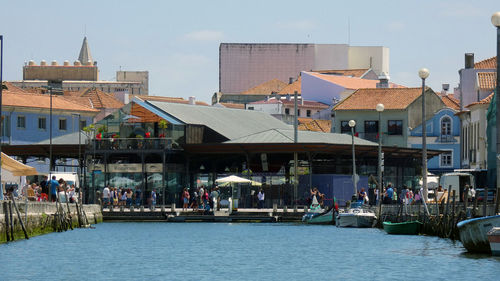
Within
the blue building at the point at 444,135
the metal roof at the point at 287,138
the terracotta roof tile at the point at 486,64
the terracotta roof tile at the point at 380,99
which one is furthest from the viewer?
the terracotta roof tile at the point at 380,99

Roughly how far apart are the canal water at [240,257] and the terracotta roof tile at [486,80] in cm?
3382

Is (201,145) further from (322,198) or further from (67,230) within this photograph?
(67,230)

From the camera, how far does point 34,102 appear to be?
120000 mm

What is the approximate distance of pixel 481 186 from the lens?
3425 inches

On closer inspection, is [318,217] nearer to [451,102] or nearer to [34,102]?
[34,102]

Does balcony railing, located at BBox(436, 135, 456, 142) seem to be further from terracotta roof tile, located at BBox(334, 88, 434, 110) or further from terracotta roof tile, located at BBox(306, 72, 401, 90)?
terracotta roof tile, located at BBox(306, 72, 401, 90)

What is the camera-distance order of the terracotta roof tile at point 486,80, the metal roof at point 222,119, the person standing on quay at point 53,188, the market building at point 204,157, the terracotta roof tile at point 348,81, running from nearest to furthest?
1. the person standing on quay at point 53,188
2. the market building at point 204,157
3. the metal roof at point 222,119
4. the terracotta roof tile at point 486,80
5. the terracotta roof tile at point 348,81

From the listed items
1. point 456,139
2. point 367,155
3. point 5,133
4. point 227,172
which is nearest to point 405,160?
point 367,155

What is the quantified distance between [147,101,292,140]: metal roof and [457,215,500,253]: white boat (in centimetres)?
5069

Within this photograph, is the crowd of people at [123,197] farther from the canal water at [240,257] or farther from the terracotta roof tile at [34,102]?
the terracotta roof tile at [34,102]

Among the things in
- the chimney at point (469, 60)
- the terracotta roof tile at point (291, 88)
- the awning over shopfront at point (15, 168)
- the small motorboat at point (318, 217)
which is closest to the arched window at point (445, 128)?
the chimney at point (469, 60)

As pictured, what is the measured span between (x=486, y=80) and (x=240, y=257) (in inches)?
2195

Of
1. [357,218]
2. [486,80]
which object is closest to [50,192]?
[357,218]

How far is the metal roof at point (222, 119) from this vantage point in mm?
96125
